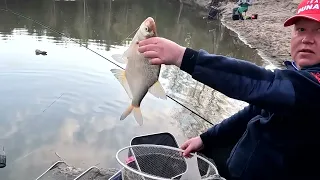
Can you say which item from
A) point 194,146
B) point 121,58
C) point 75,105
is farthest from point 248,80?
point 75,105

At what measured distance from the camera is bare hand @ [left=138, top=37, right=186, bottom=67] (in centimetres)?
151

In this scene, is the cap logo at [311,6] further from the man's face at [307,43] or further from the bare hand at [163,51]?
the bare hand at [163,51]

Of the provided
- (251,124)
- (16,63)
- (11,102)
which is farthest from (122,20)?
(251,124)

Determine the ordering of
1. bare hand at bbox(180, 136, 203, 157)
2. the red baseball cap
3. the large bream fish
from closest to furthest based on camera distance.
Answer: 1. the red baseball cap
2. the large bream fish
3. bare hand at bbox(180, 136, 203, 157)

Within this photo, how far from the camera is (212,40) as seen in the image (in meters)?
19.1

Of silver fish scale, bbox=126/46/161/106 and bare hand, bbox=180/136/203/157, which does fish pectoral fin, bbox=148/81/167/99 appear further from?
bare hand, bbox=180/136/203/157

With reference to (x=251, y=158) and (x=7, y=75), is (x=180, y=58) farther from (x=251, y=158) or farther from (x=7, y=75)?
(x=7, y=75)

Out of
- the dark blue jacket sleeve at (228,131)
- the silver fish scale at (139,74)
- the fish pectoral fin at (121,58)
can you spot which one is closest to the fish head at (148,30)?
the silver fish scale at (139,74)

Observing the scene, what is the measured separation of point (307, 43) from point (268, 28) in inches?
757

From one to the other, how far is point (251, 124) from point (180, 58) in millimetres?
510

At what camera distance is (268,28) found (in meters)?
19.9

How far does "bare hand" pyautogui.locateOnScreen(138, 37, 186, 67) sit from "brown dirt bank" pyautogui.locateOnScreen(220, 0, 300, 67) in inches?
482

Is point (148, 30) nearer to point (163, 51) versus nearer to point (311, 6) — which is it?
point (163, 51)

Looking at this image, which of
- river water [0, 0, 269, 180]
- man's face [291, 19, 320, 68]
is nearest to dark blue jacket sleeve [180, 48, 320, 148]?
man's face [291, 19, 320, 68]
